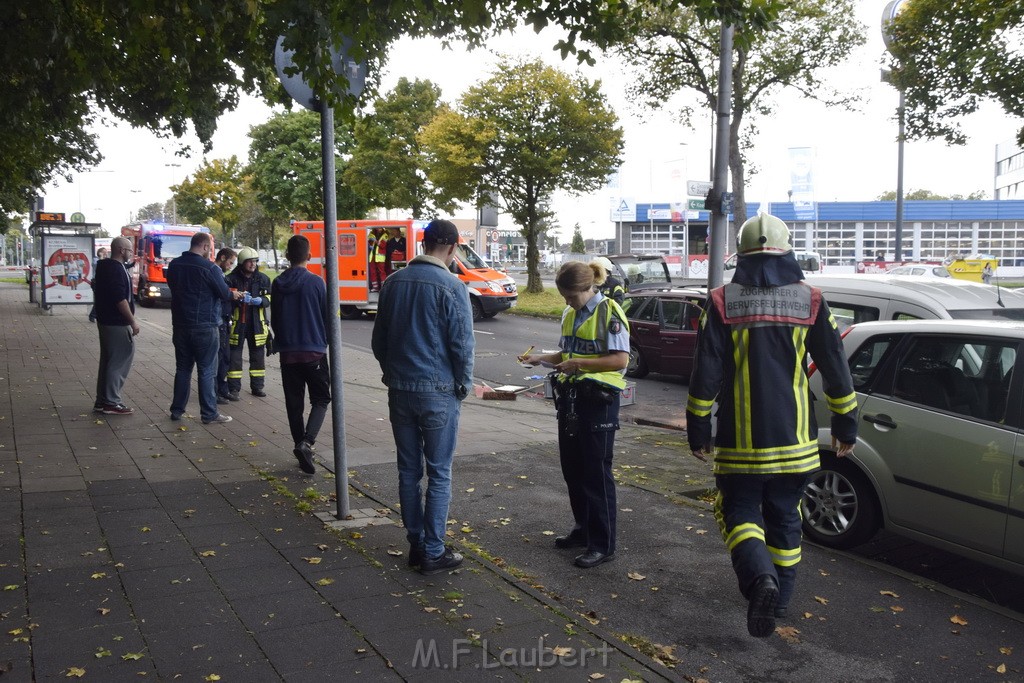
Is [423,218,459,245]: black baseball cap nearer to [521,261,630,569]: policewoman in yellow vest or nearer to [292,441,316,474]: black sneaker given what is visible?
[521,261,630,569]: policewoman in yellow vest

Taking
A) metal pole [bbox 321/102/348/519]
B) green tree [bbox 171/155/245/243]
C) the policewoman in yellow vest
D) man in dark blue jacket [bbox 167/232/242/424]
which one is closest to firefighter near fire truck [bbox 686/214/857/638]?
the policewoman in yellow vest

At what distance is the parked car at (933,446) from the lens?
4.59m

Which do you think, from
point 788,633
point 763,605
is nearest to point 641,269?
point 788,633

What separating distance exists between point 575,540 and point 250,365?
Result: 6.84 metres

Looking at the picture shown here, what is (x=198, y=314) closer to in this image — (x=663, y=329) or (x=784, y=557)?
(x=784, y=557)

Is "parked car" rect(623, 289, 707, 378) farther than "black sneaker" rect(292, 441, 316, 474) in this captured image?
Yes

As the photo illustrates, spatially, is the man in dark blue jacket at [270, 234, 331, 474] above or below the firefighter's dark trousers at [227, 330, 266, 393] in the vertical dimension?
above

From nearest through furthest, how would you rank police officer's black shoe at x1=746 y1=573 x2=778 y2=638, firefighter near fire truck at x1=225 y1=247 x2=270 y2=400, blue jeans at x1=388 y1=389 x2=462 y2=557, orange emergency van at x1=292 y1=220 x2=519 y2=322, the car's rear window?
1. police officer's black shoe at x1=746 y1=573 x2=778 y2=638
2. blue jeans at x1=388 y1=389 x2=462 y2=557
3. the car's rear window
4. firefighter near fire truck at x1=225 y1=247 x2=270 y2=400
5. orange emergency van at x1=292 y1=220 x2=519 y2=322

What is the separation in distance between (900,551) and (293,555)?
3.63 m

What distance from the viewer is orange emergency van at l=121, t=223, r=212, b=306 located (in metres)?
29.9

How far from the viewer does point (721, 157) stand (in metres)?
9.34

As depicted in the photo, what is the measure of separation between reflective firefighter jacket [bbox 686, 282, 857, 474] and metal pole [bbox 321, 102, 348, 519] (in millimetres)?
2427

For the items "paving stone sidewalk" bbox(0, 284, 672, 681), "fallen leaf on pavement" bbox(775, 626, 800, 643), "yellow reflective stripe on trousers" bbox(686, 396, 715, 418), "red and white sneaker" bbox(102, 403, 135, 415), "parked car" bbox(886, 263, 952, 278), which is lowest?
"fallen leaf on pavement" bbox(775, 626, 800, 643)

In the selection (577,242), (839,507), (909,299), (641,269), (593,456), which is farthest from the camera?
(577,242)
